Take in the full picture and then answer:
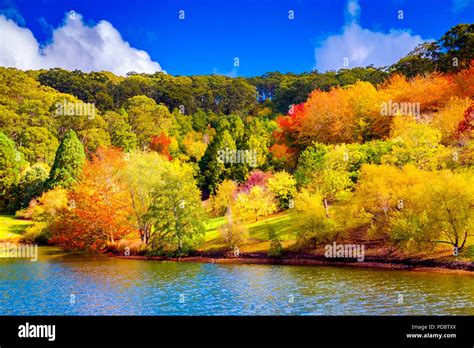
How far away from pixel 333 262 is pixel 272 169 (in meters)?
31.1

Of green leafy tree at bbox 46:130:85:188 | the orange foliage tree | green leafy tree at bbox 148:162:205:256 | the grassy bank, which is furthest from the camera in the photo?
green leafy tree at bbox 46:130:85:188

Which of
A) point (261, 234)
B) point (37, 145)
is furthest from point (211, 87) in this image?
point (261, 234)

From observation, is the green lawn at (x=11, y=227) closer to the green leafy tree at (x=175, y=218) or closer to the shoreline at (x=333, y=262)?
the shoreline at (x=333, y=262)

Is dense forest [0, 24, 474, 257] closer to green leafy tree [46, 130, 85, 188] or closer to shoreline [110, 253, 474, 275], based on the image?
green leafy tree [46, 130, 85, 188]

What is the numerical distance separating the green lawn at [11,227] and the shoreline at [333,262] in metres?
15.5

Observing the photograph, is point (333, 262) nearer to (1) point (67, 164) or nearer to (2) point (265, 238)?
(2) point (265, 238)

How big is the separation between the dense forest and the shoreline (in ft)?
4.01

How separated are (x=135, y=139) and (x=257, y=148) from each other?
100ft

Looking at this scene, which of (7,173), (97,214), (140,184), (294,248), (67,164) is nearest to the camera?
(294,248)

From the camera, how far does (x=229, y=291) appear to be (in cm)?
3022

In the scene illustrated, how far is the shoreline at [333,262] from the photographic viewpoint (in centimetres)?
A: 3553

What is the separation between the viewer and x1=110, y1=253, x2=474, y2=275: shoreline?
35.5 metres

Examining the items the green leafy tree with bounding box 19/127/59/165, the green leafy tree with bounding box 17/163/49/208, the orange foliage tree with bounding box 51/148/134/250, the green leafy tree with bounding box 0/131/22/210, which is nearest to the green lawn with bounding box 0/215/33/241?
the green leafy tree with bounding box 17/163/49/208
